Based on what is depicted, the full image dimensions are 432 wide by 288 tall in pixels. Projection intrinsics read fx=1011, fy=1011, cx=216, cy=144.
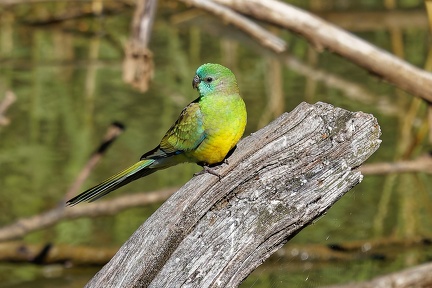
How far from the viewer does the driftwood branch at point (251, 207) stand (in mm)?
3320

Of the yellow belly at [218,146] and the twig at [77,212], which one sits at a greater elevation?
the yellow belly at [218,146]

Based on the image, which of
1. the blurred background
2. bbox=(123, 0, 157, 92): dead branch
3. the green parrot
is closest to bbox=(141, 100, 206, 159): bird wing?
the green parrot

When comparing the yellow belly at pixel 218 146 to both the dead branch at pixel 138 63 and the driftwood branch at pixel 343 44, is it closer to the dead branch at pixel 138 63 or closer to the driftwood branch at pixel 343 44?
the dead branch at pixel 138 63

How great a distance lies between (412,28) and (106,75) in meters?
4.03

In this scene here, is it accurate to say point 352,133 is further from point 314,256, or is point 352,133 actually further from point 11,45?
point 11,45

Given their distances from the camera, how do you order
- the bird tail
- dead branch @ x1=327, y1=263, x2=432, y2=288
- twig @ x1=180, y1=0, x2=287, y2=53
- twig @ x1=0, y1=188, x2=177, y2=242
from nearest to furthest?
the bird tail → dead branch @ x1=327, y1=263, x2=432, y2=288 → twig @ x1=180, y1=0, x2=287, y2=53 → twig @ x1=0, y1=188, x2=177, y2=242

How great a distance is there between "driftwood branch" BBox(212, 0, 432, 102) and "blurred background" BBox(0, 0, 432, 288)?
1.07 feet

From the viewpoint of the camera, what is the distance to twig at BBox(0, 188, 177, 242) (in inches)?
260

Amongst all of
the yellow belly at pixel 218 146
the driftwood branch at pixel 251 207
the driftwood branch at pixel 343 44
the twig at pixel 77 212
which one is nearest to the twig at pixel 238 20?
the driftwood branch at pixel 343 44

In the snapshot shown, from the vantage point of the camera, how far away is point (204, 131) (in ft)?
13.9

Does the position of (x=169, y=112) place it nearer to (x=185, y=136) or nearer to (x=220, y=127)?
(x=185, y=136)

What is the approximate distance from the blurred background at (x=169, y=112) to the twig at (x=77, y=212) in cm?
25

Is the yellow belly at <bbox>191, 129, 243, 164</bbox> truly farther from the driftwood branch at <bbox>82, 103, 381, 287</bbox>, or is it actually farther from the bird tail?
the driftwood branch at <bbox>82, 103, 381, 287</bbox>

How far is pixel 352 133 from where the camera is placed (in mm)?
3410
